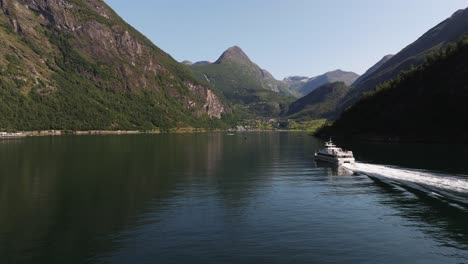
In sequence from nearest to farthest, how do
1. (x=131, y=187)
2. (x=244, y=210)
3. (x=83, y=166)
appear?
1. (x=244, y=210)
2. (x=131, y=187)
3. (x=83, y=166)

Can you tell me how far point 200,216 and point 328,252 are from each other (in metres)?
21.8

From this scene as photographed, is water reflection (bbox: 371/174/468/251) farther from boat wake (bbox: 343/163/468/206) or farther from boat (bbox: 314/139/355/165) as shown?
boat (bbox: 314/139/355/165)

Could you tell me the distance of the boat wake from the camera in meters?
70.0

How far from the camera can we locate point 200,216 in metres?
58.1

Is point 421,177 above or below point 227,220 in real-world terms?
above

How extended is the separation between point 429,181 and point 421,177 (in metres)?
5.79

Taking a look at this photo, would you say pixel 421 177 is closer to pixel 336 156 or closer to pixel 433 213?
pixel 433 213

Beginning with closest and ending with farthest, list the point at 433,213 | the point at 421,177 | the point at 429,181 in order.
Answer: the point at 433,213 → the point at 429,181 → the point at 421,177

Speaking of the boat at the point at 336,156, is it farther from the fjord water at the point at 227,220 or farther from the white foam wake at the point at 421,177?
the fjord water at the point at 227,220

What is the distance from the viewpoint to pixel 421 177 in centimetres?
8631

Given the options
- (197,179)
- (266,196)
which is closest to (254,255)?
(266,196)

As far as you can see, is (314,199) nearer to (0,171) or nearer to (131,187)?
→ (131,187)

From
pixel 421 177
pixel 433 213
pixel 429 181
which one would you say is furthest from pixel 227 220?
pixel 421 177

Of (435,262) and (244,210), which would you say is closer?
(435,262)
